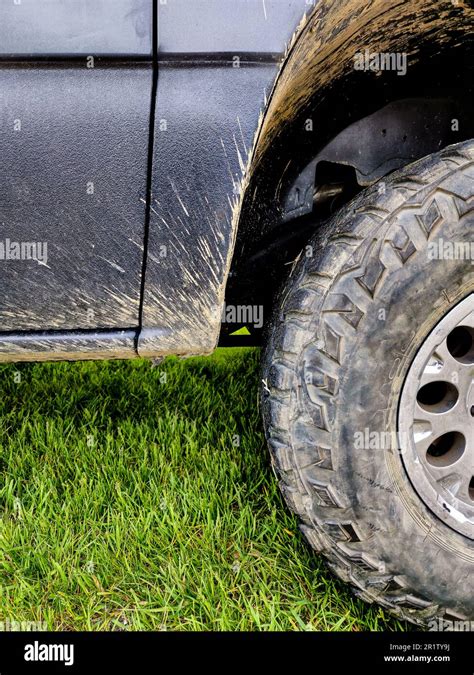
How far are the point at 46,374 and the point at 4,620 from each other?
1362 mm

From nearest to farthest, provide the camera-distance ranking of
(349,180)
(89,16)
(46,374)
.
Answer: (89,16) → (349,180) → (46,374)

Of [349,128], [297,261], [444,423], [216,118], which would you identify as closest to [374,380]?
[444,423]

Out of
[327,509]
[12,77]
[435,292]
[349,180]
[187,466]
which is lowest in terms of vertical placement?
[187,466]

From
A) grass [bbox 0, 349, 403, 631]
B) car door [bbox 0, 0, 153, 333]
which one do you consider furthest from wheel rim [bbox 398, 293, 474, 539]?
car door [bbox 0, 0, 153, 333]

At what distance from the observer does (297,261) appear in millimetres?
1721

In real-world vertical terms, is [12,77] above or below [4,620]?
above

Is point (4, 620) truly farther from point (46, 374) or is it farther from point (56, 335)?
point (46, 374)

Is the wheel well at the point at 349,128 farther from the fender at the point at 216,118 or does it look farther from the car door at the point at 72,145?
the car door at the point at 72,145

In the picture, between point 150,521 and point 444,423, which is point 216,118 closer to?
point 444,423

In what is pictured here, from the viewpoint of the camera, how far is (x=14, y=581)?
1787 mm

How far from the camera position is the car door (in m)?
1.33

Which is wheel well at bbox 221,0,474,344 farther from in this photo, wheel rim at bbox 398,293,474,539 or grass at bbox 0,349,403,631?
grass at bbox 0,349,403,631

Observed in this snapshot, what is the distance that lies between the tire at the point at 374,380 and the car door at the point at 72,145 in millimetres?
445
